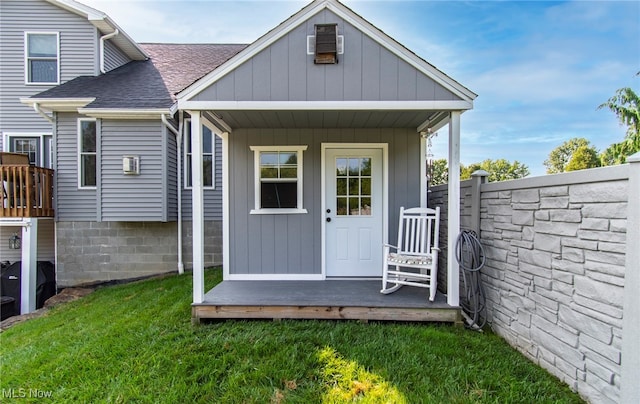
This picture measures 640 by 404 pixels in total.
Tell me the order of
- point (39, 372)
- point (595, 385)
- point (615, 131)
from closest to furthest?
point (595, 385) < point (39, 372) < point (615, 131)

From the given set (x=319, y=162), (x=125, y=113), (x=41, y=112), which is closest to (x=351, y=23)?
(x=319, y=162)

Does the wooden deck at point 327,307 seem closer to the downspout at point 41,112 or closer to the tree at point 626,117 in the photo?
the downspout at point 41,112

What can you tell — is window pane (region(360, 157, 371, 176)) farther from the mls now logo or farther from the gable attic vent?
the mls now logo

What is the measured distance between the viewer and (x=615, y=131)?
1589 centimetres

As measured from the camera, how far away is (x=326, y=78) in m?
3.27

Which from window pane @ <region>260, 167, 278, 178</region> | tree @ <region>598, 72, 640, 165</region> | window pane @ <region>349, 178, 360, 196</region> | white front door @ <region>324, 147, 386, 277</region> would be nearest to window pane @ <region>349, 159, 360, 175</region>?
white front door @ <region>324, 147, 386, 277</region>

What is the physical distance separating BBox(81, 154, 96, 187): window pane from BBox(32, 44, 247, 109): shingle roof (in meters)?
1.23

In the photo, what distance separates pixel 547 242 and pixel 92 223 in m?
7.86

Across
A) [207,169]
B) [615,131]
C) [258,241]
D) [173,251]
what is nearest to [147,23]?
[207,169]

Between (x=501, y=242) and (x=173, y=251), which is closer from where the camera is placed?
(x=501, y=242)

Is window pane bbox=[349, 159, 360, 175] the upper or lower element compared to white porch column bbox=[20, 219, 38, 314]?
upper

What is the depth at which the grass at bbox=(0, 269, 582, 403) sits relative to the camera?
2.20 meters

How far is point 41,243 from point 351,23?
846 cm

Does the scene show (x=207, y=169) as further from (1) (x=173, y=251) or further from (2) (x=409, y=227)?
(2) (x=409, y=227)
